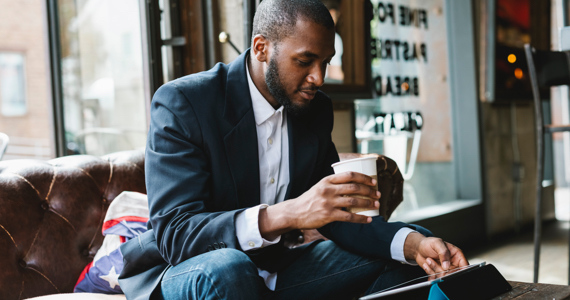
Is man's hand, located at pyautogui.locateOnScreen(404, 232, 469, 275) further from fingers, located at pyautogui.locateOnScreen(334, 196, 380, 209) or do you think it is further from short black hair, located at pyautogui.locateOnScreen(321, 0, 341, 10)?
short black hair, located at pyautogui.locateOnScreen(321, 0, 341, 10)

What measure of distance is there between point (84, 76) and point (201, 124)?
213cm

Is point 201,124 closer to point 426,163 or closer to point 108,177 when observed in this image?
point 108,177

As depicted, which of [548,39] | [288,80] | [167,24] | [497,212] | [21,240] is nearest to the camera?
[288,80]

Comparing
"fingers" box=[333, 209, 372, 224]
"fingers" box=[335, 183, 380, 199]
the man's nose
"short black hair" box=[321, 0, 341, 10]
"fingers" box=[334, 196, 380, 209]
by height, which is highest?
"short black hair" box=[321, 0, 341, 10]

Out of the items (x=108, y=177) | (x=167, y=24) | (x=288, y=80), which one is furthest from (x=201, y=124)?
(x=167, y=24)

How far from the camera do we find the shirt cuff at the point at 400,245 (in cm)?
141

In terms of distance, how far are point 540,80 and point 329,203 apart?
7.01 feet

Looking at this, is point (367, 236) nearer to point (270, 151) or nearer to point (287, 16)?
point (270, 151)

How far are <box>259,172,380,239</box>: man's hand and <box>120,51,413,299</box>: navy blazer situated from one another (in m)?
0.15

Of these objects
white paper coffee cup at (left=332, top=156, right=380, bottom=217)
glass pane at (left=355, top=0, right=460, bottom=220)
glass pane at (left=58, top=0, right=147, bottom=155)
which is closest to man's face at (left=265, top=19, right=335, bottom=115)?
white paper coffee cup at (left=332, top=156, right=380, bottom=217)

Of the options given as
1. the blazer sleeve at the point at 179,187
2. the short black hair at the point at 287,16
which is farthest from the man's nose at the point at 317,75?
the blazer sleeve at the point at 179,187

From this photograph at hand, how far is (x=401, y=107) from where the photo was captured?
425 cm

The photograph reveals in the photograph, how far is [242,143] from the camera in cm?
150

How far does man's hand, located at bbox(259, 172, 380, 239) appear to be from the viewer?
1.10 metres
